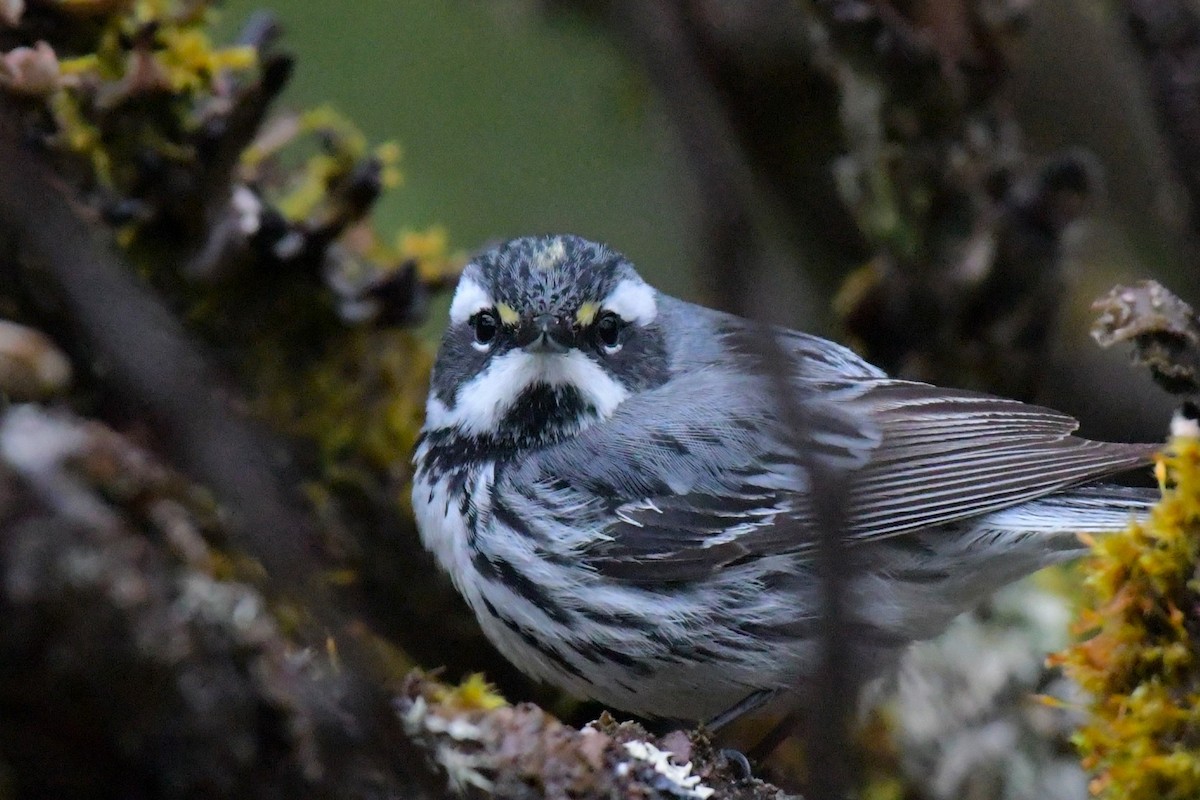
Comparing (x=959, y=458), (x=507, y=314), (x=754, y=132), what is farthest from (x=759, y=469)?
(x=754, y=132)

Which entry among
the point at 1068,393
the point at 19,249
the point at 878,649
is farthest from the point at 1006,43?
the point at 19,249

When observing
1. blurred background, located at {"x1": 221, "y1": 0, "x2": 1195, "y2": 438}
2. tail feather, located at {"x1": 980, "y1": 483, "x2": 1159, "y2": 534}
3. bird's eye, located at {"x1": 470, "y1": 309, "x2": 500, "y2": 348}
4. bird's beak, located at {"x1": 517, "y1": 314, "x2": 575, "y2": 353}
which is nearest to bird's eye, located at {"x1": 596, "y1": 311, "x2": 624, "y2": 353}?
bird's beak, located at {"x1": 517, "y1": 314, "x2": 575, "y2": 353}

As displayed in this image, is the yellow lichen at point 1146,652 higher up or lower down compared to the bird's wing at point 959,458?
lower down

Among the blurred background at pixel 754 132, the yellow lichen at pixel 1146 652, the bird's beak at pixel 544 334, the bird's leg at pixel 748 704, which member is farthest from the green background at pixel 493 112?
the yellow lichen at pixel 1146 652

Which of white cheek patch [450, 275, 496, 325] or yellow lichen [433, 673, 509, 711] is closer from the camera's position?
yellow lichen [433, 673, 509, 711]

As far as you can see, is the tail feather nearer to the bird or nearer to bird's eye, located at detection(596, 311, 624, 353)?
the bird

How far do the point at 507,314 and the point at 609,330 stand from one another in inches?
16.1

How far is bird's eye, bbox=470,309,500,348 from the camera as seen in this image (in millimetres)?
4520

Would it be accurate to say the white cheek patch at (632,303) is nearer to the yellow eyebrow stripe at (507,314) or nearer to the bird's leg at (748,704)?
the yellow eyebrow stripe at (507,314)

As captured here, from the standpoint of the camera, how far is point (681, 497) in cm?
426

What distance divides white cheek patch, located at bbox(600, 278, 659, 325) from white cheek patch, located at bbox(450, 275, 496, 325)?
1.30 feet

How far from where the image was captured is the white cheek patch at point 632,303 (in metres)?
4.62

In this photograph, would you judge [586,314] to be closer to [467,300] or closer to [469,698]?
[467,300]

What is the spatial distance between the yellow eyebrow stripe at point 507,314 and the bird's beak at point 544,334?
0.04 meters
